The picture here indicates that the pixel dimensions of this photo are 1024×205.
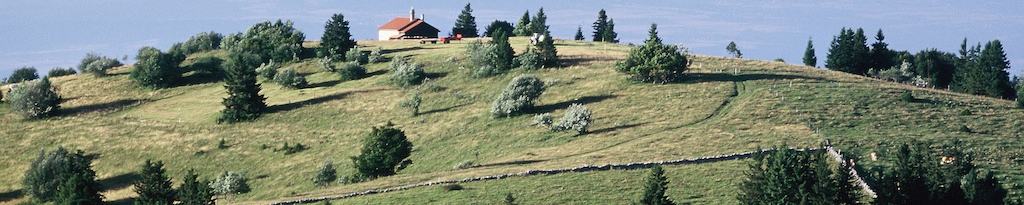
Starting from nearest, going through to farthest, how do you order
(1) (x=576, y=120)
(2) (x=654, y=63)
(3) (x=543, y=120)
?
(1) (x=576, y=120), (3) (x=543, y=120), (2) (x=654, y=63)

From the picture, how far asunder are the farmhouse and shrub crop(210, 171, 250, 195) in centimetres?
7980

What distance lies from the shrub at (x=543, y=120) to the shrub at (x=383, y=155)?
578 inches

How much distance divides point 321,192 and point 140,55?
248 feet

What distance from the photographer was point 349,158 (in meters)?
104

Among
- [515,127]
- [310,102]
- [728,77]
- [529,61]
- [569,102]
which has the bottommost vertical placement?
[515,127]

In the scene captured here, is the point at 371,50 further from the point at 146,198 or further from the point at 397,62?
the point at 146,198

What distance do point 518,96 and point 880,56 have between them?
62262 mm

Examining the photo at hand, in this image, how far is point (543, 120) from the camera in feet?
349

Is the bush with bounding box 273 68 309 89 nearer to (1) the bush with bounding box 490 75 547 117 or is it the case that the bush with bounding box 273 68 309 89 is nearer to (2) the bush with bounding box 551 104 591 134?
(1) the bush with bounding box 490 75 547 117

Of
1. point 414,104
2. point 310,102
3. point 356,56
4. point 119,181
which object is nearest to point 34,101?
point 310,102

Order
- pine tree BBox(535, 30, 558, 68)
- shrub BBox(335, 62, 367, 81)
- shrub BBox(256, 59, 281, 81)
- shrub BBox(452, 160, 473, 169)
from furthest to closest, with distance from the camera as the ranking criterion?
shrub BBox(256, 59, 281, 81) → shrub BBox(335, 62, 367, 81) → pine tree BBox(535, 30, 558, 68) → shrub BBox(452, 160, 473, 169)

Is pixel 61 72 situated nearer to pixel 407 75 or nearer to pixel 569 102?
pixel 407 75

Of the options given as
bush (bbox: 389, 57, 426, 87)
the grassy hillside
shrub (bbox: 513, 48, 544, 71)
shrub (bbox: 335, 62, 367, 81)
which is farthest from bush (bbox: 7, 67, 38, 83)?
shrub (bbox: 513, 48, 544, 71)

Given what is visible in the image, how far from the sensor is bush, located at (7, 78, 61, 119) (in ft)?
429
